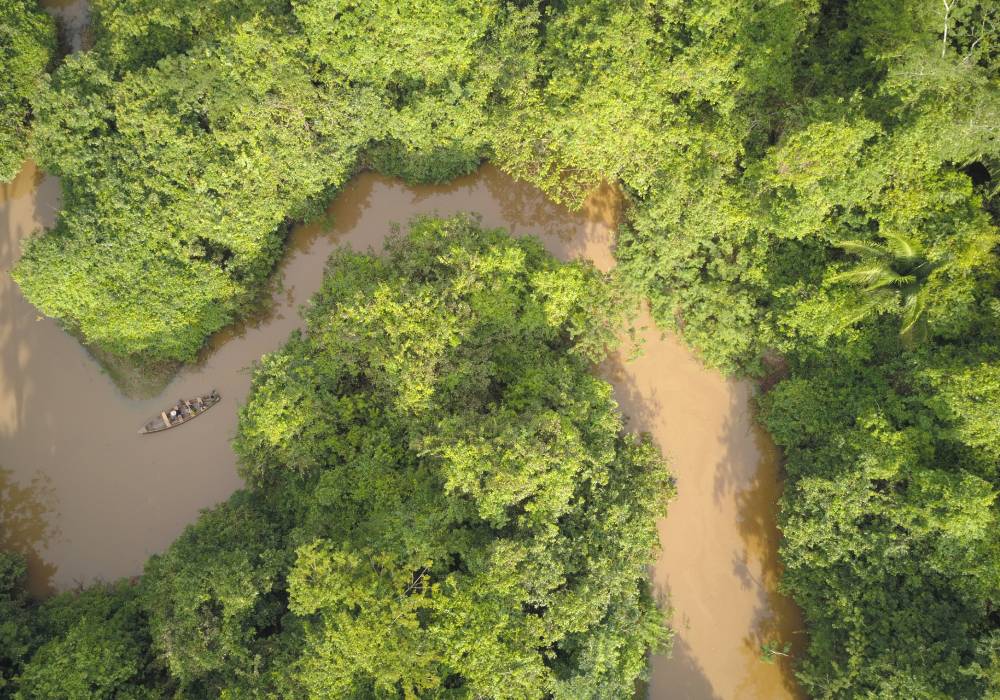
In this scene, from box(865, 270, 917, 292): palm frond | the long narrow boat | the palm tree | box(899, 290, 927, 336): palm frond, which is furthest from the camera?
the long narrow boat

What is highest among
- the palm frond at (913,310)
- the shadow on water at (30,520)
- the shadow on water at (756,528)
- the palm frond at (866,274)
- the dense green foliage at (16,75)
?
the dense green foliage at (16,75)

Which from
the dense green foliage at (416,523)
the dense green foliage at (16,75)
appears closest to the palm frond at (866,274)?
the dense green foliage at (416,523)

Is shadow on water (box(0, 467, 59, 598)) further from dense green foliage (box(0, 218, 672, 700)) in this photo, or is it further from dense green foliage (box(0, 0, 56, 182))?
dense green foliage (box(0, 0, 56, 182))

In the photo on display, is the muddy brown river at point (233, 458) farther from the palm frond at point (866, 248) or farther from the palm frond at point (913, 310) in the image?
the palm frond at point (866, 248)

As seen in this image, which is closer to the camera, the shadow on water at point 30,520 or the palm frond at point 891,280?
the palm frond at point 891,280

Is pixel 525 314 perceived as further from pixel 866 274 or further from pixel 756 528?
pixel 756 528

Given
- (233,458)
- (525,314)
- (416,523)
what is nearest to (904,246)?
(525,314)

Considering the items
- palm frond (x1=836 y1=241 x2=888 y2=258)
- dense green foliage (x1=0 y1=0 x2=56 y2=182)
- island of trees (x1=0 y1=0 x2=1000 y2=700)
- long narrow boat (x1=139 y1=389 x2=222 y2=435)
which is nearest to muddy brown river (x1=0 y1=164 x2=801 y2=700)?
long narrow boat (x1=139 y1=389 x2=222 y2=435)
